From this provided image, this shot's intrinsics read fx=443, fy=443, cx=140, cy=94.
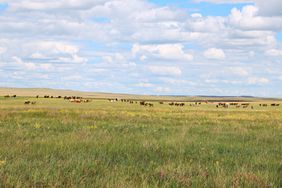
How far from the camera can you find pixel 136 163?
10.5 meters

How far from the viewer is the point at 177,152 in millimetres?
12562

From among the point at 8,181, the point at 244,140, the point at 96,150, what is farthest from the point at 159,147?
the point at 8,181

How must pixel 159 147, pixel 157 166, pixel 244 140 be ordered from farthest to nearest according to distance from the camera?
pixel 244 140
pixel 159 147
pixel 157 166

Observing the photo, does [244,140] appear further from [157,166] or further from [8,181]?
[8,181]

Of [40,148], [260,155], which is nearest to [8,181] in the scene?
[40,148]

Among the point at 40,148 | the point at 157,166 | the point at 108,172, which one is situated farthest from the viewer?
the point at 40,148

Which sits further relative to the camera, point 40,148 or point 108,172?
point 40,148

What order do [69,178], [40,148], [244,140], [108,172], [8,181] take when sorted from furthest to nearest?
[244,140] < [40,148] < [108,172] < [69,178] < [8,181]

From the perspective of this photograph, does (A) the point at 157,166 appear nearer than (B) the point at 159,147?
Yes

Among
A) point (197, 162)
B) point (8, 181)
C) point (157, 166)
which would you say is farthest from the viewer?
point (197, 162)

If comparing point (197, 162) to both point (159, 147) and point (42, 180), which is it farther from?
point (42, 180)

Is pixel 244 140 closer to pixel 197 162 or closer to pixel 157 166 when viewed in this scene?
pixel 197 162

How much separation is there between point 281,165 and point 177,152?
3.04m

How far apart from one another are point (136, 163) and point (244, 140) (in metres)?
7.58
